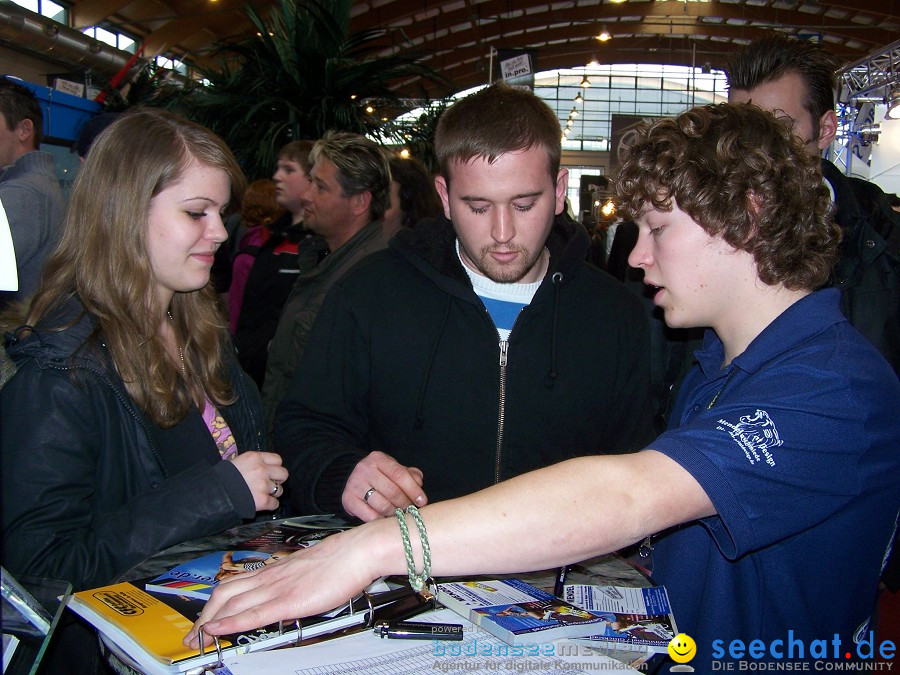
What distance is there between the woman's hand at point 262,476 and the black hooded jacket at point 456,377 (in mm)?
188

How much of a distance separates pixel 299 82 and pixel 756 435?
425 centimetres

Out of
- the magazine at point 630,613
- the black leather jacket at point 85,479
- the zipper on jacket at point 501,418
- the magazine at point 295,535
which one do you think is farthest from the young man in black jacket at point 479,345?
the magazine at point 630,613

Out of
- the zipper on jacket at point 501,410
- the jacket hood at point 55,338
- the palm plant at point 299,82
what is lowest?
the zipper on jacket at point 501,410

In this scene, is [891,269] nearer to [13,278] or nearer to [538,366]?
[538,366]

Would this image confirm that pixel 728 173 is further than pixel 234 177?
No

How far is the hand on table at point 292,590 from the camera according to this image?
96 centimetres

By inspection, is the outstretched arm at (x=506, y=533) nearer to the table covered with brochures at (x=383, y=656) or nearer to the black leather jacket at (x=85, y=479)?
the table covered with brochures at (x=383, y=656)

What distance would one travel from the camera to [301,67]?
4664mm

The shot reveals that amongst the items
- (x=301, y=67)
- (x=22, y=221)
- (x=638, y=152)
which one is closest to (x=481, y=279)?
(x=638, y=152)

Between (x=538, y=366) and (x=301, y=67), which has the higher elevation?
(x=301, y=67)

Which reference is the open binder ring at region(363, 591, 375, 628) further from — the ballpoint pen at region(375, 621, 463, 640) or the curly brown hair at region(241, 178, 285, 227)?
the curly brown hair at region(241, 178, 285, 227)

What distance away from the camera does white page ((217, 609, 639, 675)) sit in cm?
96

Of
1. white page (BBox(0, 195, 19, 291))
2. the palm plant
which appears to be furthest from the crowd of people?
the palm plant

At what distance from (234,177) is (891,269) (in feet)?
6.11
